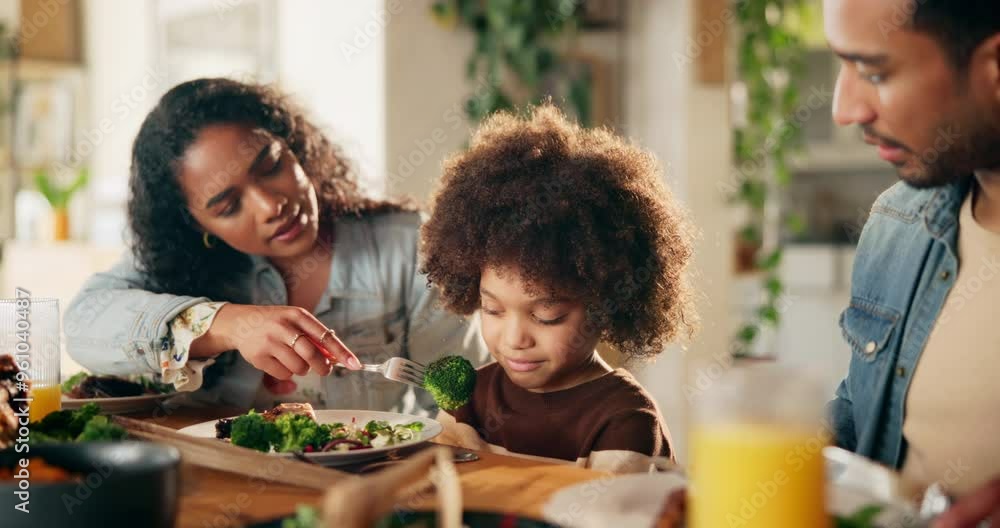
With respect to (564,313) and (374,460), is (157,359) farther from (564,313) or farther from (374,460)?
(564,313)

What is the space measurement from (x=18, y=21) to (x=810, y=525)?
193 inches

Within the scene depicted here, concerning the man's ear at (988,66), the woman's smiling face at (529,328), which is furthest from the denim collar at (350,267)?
the man's ear at (988,66)

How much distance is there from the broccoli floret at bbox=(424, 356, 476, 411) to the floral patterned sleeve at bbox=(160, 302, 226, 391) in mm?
436

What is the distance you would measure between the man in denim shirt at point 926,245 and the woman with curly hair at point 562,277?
32 cm

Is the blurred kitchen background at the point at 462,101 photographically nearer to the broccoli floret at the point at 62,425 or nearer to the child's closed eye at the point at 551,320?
the child's closed eye at the point at 551,320

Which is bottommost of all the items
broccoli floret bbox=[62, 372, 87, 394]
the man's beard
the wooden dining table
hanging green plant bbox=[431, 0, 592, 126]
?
broccoli floret bbox=[62, 372, 87, 394]

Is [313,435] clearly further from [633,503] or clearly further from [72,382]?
[72,382]

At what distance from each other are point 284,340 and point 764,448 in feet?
3.35

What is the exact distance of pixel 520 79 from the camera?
370 cm

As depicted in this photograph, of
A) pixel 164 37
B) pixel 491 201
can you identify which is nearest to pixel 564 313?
pixel 491 201

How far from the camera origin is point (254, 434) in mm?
1354

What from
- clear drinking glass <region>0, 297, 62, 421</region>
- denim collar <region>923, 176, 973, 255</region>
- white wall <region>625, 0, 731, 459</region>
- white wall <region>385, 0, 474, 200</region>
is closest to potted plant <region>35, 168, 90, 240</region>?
white wall <region>385, 0, 474, 200</region>

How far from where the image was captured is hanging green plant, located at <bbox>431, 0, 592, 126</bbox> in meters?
3.56

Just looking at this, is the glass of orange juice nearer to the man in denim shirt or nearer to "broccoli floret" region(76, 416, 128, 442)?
the man in denim shirt
